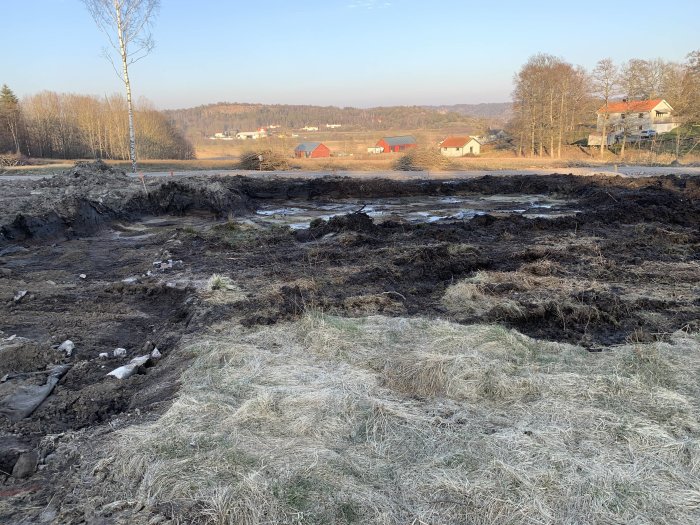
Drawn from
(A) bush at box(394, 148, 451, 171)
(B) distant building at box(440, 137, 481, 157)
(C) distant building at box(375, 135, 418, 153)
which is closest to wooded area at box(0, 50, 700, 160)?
(B) distant building at box(440, 137, 481, 157)

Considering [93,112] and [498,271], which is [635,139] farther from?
[93,112]

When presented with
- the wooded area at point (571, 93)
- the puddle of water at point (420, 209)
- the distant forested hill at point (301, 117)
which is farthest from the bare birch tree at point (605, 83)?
the distant forested hill at point (301, 117)

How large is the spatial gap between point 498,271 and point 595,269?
186 centimetres

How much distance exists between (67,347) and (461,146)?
61.0 m

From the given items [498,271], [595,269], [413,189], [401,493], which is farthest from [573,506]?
[413,189]

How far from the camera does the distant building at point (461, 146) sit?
60.9 m

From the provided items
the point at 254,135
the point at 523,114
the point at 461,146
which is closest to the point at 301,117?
the point at 254,135

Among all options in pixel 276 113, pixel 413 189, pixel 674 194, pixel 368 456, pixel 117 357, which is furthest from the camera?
pixel 276 113

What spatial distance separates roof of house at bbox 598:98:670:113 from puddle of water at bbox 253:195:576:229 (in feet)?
105

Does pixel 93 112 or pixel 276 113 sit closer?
pixel 93 112

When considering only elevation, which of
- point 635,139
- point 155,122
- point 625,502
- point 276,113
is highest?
point 276,113

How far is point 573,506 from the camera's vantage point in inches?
121

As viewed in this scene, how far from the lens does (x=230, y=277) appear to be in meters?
9.07

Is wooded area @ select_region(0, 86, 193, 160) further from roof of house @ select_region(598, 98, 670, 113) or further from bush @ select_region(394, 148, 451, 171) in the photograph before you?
roof of house @ select_region(598, 98, 670, 113)
